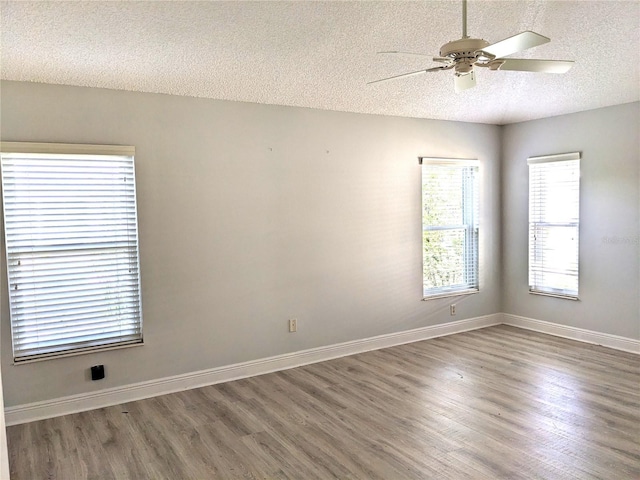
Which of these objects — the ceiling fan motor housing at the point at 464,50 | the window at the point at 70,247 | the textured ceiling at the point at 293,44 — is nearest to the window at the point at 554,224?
the textured ceiling at the point at 293,44

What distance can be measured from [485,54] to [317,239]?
260 centimetres

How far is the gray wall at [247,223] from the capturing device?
12.0 feet

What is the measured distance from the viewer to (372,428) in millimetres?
3266

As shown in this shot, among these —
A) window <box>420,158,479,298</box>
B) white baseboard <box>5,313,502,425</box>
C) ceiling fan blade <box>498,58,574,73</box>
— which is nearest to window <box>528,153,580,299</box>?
window <box>420,158,479,298</box>

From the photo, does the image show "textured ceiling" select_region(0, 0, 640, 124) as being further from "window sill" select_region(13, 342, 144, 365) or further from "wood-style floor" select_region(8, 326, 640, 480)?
"wood-style floor" select_region(8, 326, 640, 480)

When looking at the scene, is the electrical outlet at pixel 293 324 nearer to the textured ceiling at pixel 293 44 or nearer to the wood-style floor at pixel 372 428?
the wood-style floor at pixel 372 428

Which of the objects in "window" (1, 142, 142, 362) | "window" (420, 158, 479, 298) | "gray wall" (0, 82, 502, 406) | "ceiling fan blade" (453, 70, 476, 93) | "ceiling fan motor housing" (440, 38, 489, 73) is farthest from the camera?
"window" (420, 158, 479, 298)

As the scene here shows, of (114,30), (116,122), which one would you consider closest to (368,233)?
(116,122)

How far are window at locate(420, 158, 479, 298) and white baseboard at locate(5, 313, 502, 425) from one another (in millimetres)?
511

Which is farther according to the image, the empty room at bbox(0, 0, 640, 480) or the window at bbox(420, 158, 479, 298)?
the window at bbox(420, 158, 479, 298)

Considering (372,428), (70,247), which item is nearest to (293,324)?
(372,428)

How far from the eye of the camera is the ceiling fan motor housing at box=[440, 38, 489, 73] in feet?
7.76

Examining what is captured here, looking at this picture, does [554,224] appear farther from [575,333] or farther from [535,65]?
[535,65]

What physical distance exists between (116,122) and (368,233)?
257 centimetres
